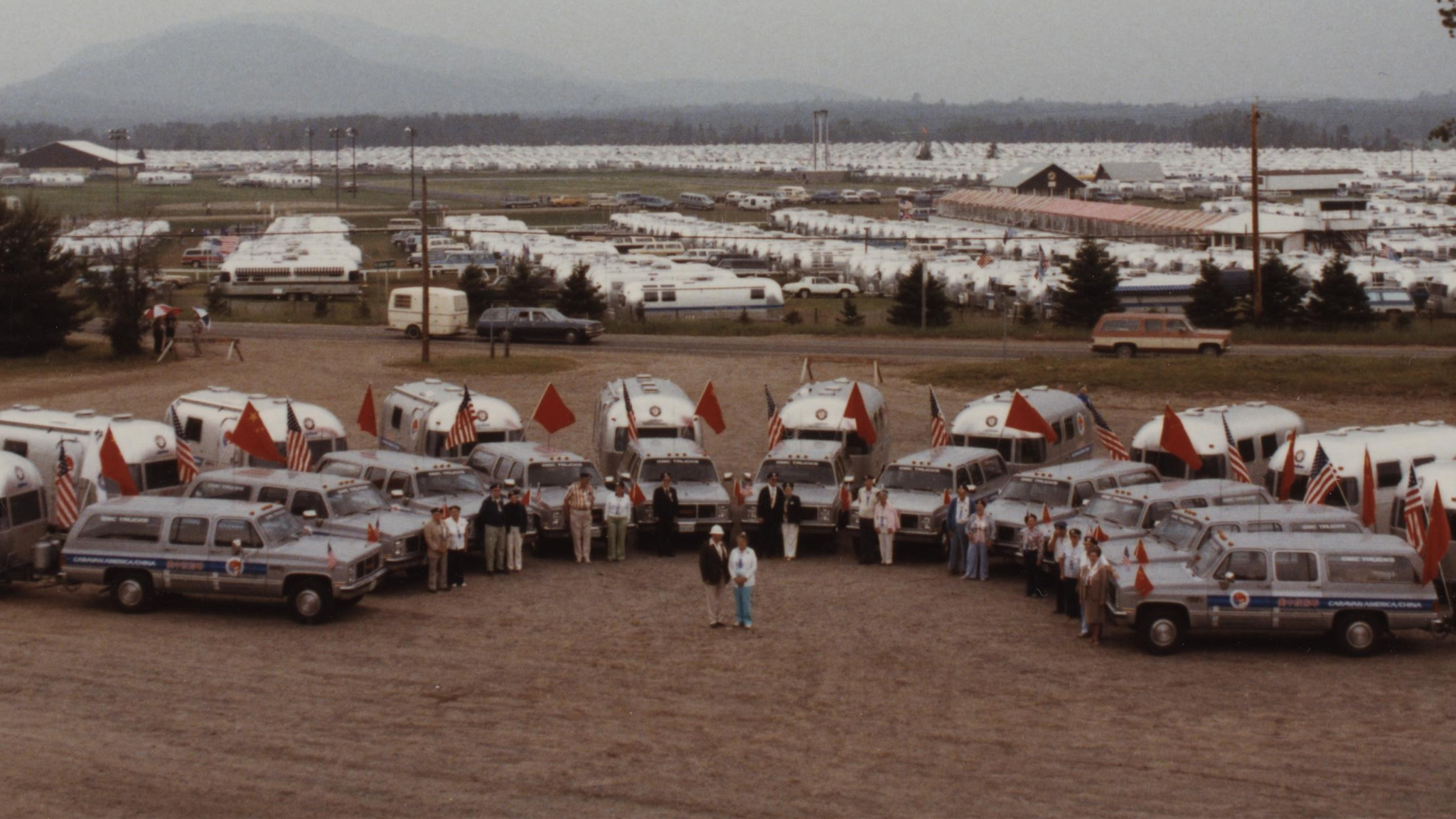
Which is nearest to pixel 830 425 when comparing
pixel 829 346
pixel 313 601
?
pixel 313 601

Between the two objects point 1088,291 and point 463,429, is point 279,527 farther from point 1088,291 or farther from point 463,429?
point 1088,291

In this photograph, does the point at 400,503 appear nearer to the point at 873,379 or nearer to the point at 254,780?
the point at 254,780

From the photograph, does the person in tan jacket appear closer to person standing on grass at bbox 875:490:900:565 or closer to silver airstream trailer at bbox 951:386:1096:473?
person standing on grass at bbox 875:490:900:565

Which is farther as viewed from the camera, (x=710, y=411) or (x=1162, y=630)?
(x=710, y=411)

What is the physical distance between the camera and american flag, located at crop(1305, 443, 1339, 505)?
79.6 ft

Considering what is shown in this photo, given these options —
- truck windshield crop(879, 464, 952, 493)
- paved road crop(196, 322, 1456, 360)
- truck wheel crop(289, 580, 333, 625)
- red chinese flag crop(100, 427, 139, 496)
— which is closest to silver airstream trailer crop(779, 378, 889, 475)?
truck windshield crop(879, 464, 952, 493)

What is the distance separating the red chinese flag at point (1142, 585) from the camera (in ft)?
64.5

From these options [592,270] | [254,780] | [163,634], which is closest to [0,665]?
[163,634]

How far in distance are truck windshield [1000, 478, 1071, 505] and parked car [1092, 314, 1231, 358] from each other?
25.0m

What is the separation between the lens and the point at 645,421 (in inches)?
1180

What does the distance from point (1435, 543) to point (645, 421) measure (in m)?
14.6

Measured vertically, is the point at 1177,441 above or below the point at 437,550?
above

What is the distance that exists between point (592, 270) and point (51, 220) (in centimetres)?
2530

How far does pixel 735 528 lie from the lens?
27.6 m
